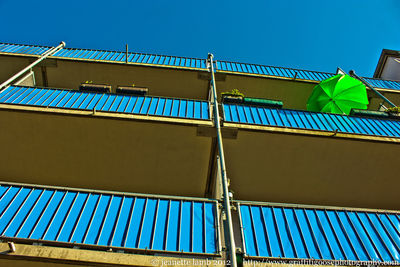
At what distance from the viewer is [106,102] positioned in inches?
425

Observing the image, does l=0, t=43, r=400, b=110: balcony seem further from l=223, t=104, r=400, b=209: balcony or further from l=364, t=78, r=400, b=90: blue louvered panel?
l=223, t=104, r=400, b=209: balcony

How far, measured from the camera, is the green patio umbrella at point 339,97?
1327cm

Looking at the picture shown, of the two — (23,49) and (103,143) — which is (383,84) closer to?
(103,143)

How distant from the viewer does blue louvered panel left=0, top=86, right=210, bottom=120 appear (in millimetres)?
10391

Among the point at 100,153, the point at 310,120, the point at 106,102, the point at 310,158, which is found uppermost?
the point at 106,102

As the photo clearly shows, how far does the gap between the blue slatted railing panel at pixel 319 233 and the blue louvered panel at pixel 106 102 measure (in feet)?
15.9

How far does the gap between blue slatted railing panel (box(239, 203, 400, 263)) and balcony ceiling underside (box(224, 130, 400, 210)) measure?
9.74 ft

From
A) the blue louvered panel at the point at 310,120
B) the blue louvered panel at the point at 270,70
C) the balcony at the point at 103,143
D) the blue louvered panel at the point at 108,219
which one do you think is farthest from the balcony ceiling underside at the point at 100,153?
the blue louvered panel at the point at 270,70

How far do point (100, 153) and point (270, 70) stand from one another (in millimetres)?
13214

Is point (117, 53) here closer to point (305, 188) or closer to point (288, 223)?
point (305, 188)

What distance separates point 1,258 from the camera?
5723 millimetres

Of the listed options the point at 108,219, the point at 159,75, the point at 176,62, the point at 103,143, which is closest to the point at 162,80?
the point at 159,75

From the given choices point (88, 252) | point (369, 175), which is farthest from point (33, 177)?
point (369, 175)

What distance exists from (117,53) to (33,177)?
34.8ft
